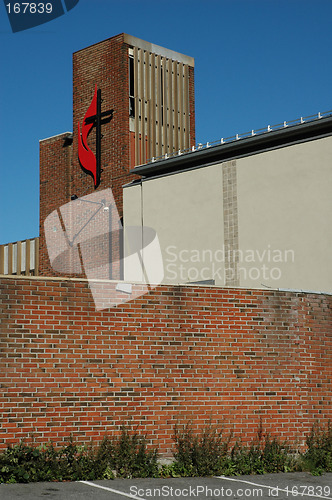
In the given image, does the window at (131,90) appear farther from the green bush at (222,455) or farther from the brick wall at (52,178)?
the green bush at (222,455)

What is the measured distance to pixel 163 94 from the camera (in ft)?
110

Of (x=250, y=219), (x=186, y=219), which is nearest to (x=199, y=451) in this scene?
(x=250, y=219)

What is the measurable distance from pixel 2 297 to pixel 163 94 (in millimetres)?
22747

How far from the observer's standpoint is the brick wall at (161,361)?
12633 mm

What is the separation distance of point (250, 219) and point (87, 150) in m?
10.8

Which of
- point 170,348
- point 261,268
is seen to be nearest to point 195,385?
point 170,348

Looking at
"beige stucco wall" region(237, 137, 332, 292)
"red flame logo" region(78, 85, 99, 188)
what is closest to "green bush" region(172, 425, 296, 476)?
"beige stucco wall" region(237, 137, 332, 292)

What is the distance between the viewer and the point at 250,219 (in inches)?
947

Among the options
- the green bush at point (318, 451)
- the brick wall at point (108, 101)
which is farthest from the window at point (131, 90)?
the green bush at point (318, 451)

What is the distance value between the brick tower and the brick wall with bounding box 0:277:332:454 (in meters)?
15.0

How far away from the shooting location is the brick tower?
30.8 meters

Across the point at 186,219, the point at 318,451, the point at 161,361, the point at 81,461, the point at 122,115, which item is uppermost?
the point at 122,115

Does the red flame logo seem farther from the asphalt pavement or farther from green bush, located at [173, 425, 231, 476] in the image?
the asphalt pavement

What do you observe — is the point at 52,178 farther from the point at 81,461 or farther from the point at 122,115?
the point at 81,461
